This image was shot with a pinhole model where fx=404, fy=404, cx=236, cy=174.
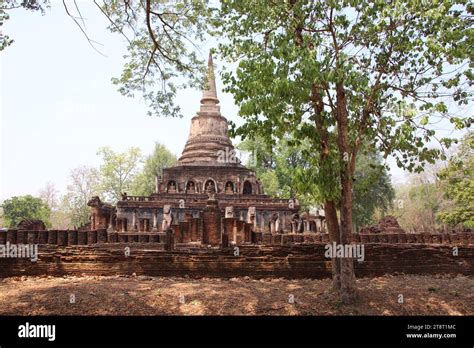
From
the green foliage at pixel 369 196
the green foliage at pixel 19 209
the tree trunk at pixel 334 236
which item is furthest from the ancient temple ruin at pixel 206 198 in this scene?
the green foliage at pixel 369 196

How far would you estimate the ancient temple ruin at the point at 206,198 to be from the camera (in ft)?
67.9

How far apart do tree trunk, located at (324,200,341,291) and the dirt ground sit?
26 centimetres

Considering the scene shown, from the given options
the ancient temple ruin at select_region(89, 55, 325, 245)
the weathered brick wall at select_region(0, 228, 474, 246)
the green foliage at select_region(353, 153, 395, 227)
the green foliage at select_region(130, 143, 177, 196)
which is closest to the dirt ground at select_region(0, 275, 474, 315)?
the weathered brick wall at select_region(0, 228, 474, 246)

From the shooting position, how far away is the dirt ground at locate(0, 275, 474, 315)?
6797 millimetres

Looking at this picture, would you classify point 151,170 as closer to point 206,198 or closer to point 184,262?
point 206,198

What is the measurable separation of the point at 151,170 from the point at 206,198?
68.0 feet

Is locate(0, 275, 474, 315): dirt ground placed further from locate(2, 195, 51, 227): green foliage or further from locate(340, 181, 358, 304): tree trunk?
locate(2, 195, 51, 227): green foliage

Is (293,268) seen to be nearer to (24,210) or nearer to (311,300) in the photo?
(311,300)

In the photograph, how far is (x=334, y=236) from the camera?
25.7 feet

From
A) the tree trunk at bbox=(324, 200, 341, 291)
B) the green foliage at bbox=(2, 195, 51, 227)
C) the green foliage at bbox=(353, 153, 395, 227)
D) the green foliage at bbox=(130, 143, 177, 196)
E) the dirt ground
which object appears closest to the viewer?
the dirt ground

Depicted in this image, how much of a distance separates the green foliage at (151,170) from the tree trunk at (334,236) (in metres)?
37.0

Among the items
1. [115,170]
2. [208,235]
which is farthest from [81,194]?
[208,235]

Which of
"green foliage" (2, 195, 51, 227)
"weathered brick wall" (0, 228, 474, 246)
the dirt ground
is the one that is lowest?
the dirt ground
